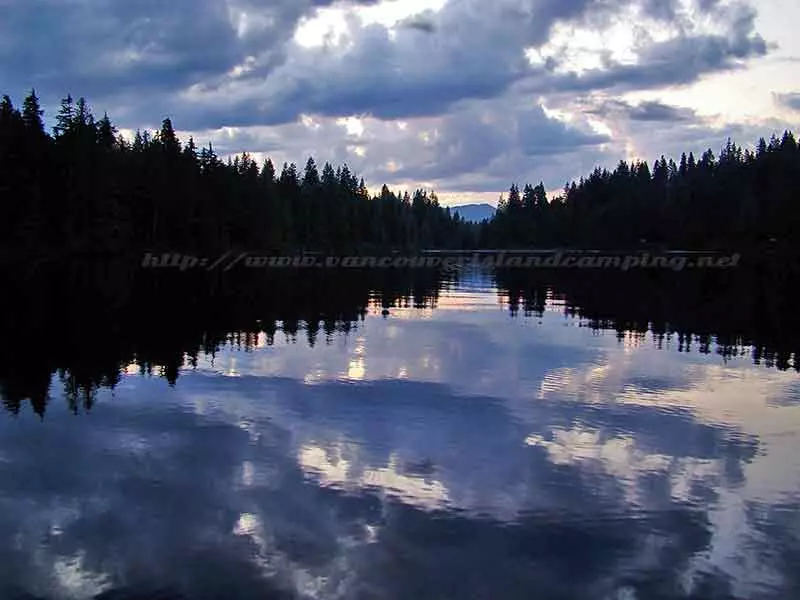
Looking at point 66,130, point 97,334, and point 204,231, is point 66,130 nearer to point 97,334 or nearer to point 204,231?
point 204,231

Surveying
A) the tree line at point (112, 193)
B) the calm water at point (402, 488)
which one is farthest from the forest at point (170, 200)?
the calm water at point (402, 488)

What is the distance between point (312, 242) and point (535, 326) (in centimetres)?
14775

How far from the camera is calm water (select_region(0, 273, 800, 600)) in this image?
11328mm

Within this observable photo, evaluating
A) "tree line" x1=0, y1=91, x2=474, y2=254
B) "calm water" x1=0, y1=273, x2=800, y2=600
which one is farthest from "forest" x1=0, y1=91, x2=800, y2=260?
"calm water" x1=0, y1=273, x2=800, y2=600

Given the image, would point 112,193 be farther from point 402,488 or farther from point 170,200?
point 402,488

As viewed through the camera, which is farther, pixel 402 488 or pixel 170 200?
pixel 170 200

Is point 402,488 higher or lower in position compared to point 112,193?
lower

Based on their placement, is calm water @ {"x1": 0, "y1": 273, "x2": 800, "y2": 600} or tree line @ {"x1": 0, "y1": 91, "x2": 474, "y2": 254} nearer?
calm water @ {"x1": 0, "y1": 273, "x2": 800, "y2": 600}

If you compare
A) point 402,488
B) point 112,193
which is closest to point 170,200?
point 112,193

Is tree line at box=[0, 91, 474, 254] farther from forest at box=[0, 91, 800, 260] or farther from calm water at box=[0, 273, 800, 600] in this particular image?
calm water at box=[0, 273, 800, 600]

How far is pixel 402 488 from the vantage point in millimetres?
15172

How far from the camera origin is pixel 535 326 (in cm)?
4597

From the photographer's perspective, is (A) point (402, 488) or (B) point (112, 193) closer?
(A) point (402, 488)

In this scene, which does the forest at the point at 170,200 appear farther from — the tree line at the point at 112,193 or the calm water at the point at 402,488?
the calm water at the point at 402,488
